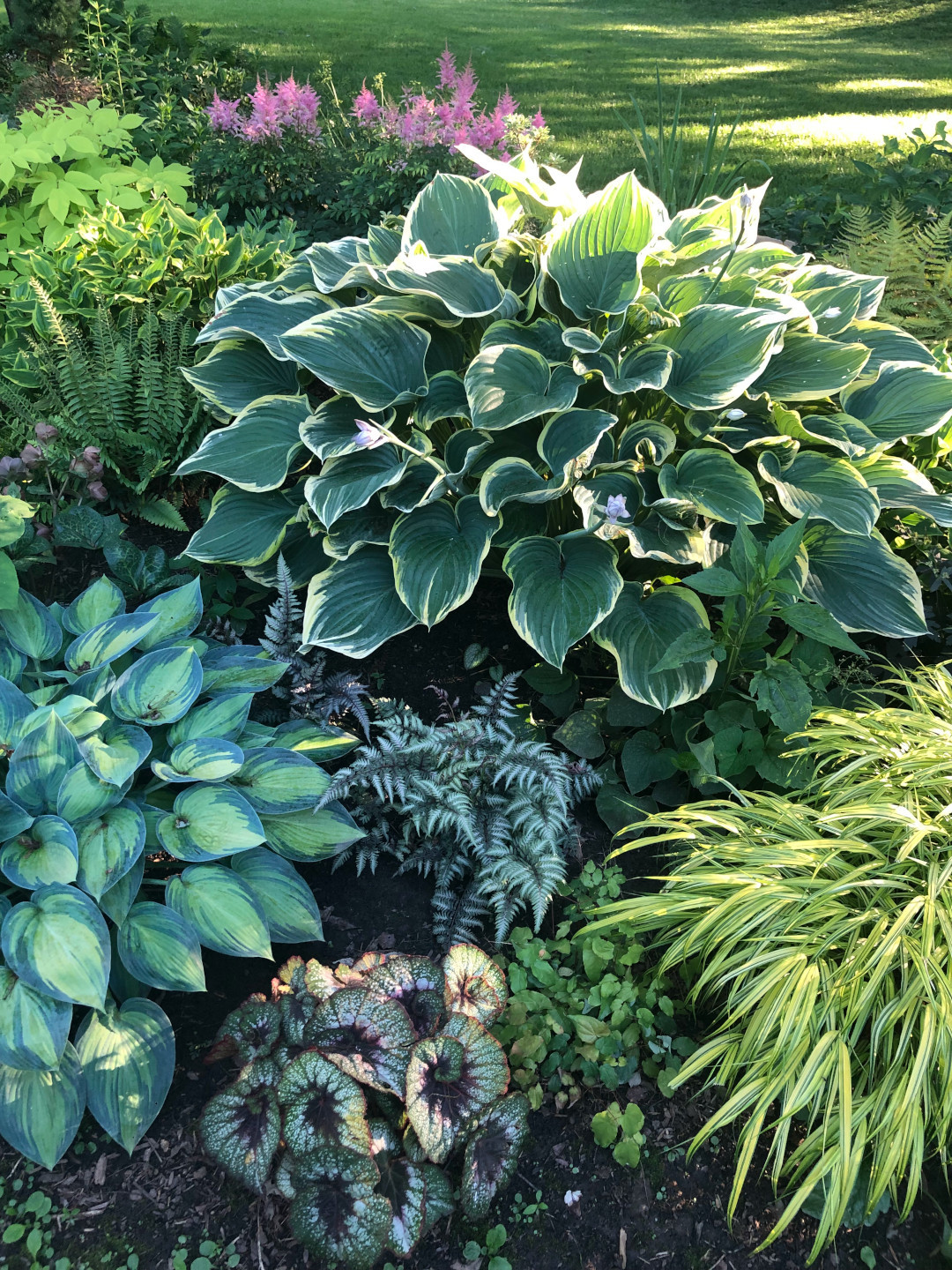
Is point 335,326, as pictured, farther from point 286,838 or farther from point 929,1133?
point 929,1133

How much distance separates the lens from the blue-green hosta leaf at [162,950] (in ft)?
5.85

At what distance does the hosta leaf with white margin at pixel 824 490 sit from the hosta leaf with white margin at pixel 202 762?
59.0 inches

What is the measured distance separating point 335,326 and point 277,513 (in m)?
0.56

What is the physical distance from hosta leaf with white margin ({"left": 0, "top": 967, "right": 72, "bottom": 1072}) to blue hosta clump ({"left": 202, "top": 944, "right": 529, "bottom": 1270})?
11.8 inches

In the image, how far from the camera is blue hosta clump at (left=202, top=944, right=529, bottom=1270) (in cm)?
158

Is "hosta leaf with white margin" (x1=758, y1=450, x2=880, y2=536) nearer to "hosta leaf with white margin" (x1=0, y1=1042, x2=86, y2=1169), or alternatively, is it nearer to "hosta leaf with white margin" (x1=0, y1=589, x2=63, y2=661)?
"hosta leaf with white margin" (x1=0, y1=589, x2=63, y2=661)

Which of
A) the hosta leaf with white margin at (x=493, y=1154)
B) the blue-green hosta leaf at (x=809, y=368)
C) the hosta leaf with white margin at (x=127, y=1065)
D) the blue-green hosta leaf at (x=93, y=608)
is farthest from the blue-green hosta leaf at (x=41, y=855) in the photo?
the blue-green hosta leaf at (x=809, y=368)

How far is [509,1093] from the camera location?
1.83 meters

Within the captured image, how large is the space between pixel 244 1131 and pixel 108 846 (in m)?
0.60

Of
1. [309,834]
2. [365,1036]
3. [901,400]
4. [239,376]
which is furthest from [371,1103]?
[901,400]

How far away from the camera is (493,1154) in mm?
1666

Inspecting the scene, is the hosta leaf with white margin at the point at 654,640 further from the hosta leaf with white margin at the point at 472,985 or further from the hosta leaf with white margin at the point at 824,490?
the hosta leaf with white margin at the point at 472,985

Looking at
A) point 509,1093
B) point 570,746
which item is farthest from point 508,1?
point 509,1093

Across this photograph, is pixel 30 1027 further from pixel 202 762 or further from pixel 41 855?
pixel 202 762
